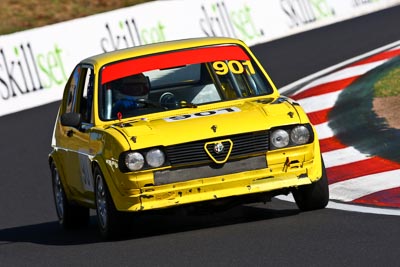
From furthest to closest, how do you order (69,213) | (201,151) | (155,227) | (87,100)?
(69,213) → (87,100) → (155,227) → (201,151)

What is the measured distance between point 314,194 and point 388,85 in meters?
6.09

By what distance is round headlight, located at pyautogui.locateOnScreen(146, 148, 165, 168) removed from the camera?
383 inches

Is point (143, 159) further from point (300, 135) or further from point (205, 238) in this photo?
point (300, 135)

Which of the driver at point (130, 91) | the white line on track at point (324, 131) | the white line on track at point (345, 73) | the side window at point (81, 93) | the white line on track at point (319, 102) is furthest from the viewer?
the white line on track at point (345, 73)

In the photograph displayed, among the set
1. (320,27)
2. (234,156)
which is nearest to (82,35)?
(320,27)

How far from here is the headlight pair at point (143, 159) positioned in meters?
9.72

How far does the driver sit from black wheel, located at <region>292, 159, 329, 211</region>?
4.80 feet

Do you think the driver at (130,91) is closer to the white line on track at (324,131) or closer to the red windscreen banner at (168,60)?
the red windscreen banner at (168,60)

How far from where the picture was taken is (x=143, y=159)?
32.0 feet

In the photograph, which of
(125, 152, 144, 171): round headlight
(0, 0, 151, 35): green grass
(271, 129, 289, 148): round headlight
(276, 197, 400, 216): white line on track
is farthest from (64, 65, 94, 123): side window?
(0, 0, 151, 35): green grass

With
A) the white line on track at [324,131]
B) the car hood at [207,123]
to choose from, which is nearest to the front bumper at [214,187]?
the car hood at [207,123]

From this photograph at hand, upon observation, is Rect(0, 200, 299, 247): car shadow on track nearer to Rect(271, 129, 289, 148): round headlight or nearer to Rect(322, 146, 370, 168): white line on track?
Rect(271, 129, 289, 148): round headlight

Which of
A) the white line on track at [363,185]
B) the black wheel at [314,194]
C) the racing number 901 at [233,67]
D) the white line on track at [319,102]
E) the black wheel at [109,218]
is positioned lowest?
the white line on track at [319,102]

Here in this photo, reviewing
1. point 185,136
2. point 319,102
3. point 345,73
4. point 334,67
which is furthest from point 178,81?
point 334,67
